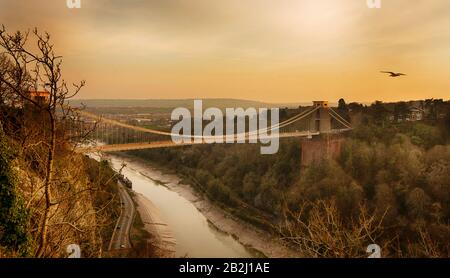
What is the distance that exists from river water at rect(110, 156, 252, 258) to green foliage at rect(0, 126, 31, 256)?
426 cm

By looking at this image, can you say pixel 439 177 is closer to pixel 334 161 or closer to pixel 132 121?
pixel 334 161

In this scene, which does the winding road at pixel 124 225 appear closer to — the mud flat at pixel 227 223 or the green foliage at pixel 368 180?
the mud flat at pixel 227 223

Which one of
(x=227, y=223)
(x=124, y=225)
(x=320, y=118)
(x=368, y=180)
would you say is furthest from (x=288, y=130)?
(x=124, y=225)

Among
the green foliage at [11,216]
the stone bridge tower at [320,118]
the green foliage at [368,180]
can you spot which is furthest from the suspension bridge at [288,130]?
the green foliage at [11,216]

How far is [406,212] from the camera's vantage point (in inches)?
332

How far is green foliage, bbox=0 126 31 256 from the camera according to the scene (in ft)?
8.62

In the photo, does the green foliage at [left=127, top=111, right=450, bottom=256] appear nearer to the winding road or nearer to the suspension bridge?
the suspension bridge

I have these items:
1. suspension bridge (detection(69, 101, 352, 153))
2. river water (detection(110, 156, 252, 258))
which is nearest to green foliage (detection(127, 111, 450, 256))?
suspension bridge (detection(69, 101, 352, 153))

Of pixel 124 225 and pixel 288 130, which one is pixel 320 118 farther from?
pixel 124 225

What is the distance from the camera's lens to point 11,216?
2.65 m

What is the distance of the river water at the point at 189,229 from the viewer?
7.83 meters

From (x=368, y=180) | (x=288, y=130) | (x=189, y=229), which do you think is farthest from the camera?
(x=288, y=130)

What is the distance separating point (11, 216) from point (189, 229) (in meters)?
6.60

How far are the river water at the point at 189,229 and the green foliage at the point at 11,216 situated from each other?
14.0ft
